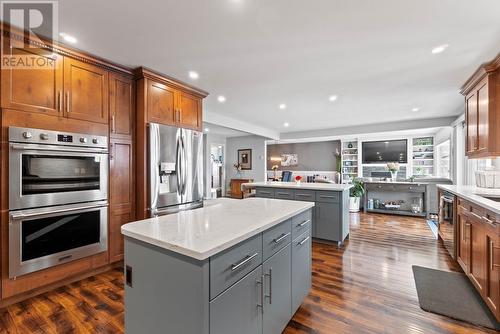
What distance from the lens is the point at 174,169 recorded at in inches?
120

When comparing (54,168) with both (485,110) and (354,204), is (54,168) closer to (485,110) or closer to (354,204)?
(485,110)

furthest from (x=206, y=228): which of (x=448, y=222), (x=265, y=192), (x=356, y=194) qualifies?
(x=356, y=194)

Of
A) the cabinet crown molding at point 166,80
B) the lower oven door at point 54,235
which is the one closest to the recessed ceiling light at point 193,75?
the cabinet crown molding at point 166,80

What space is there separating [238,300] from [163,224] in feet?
2.06

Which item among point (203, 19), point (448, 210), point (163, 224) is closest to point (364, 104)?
point (448, 210)

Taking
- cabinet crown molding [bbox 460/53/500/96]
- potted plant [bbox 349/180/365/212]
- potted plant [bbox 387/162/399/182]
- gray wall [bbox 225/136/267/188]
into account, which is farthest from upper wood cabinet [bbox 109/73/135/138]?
potted plant [bbox 387/162/399/182]

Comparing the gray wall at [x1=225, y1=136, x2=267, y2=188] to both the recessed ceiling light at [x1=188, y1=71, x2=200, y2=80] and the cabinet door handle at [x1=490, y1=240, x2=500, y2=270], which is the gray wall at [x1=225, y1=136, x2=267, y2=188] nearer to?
the recessed ceiling light at [x1=188, y1=71, x2=200, y2=80]

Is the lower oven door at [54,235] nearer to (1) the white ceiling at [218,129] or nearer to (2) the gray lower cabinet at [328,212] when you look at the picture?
(2) the gray lower cabinet at [328,212]

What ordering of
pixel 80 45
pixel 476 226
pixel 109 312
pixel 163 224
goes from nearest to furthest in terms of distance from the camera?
pixel 163 224 → pixel 109 312 → pixel 476 226 → pixel 80 45

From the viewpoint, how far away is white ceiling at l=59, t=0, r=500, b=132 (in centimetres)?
176

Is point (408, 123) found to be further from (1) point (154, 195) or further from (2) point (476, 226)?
(1) point (154, 195)

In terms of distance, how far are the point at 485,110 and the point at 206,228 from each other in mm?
3372

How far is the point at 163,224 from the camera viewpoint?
1427 mm

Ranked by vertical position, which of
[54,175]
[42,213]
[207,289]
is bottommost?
[207,289]
